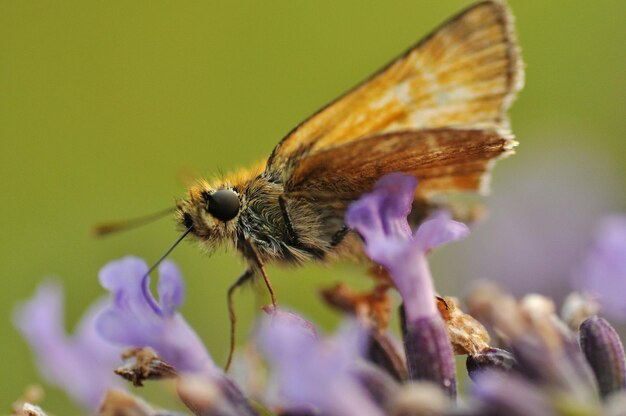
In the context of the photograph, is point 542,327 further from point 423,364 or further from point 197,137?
point 197,137

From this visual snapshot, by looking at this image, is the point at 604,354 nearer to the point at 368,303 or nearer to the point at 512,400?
the point at 512,400

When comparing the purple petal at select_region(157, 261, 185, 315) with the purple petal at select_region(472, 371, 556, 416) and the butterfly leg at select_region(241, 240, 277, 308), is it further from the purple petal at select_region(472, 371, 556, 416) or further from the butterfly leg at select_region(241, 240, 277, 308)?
the purple petal at select_region(472, 371, 556, 416)

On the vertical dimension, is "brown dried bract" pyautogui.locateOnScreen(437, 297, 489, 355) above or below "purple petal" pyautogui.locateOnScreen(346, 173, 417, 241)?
below

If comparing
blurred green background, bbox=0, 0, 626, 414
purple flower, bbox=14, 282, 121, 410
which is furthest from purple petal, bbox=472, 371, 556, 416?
blurred green background, bbox=0, 0, 626, 414

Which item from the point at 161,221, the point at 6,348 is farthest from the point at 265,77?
the point at 6,348

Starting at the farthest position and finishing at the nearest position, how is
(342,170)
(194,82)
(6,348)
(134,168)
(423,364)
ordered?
1. (194,82)
2. (134,168)
3. (6,348)
4. (342,170)
5. (423,364)

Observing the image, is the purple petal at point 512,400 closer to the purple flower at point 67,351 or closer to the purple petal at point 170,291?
the purple petal at point 170,291

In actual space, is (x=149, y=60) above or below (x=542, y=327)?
above

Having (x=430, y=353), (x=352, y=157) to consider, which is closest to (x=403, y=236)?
(x=430, y=353)
